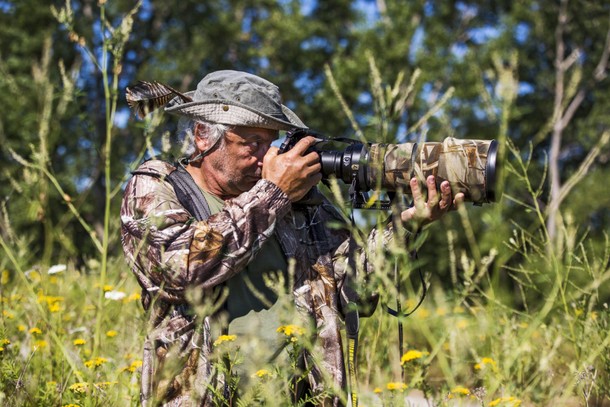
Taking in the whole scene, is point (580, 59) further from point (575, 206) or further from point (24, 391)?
point (24, 391)

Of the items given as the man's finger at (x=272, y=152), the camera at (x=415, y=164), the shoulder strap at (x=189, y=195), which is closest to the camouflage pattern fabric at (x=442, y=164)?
the camera at (x=415, y=164)

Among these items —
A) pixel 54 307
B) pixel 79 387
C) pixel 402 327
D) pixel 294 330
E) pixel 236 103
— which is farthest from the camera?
pixel 54 307

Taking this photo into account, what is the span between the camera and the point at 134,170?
241 centimetres

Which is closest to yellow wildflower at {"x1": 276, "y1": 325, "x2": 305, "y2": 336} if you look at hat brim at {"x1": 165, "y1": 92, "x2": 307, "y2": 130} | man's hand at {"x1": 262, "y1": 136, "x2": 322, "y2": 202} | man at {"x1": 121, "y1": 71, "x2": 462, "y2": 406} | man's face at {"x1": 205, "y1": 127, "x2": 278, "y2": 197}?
man at {"x1": 121, "y1": 71, "x2": 462, "y2": 406}

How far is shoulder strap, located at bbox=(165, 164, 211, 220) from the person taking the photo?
238cm

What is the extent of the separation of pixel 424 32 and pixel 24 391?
1681cm

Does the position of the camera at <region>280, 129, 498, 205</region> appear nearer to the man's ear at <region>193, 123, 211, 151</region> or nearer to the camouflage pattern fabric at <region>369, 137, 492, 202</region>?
the camouflage pattern fabric at <region>369, 137, 492, 202</region>

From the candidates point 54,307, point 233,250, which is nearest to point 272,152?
point 233,250

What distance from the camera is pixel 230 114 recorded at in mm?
2455

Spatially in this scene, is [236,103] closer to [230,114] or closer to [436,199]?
[230,114]

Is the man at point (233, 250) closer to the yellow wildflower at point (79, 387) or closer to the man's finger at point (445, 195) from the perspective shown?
the man's finger at point (445, 195)

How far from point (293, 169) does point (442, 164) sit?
16.2 inches

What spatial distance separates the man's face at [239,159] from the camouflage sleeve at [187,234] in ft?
→ 0.56

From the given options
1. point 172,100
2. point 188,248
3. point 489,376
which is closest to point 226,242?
point 188,248
